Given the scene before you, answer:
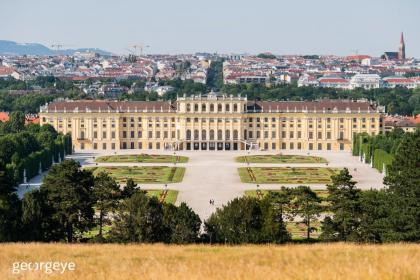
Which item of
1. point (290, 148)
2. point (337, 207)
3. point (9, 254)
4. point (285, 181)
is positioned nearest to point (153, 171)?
point (285, 181)

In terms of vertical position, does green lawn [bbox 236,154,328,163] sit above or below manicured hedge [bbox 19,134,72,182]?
below

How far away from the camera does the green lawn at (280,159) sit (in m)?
83.1

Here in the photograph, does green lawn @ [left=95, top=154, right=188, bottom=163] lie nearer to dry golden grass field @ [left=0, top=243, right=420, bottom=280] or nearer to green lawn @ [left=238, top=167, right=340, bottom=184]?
green lawn @ [left=238, top=167, right=340, bottom=184]

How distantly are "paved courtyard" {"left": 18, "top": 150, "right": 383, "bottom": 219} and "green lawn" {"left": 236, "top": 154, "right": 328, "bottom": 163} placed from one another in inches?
49.5

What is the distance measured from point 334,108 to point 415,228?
2630 inches

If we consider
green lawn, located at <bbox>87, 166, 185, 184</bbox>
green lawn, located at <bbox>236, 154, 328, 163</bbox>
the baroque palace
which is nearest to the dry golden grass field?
green lawn, located at <bbox>87, 166, 185, 184</bbox>

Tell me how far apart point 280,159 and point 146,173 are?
58.4 ft

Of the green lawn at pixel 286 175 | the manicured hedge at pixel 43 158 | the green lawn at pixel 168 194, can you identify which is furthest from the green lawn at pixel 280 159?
the green lawn at pixel 168 194

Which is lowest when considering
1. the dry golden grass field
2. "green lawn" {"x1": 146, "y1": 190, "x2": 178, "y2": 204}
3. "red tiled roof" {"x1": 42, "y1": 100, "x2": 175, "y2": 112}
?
"green lawn" {"x1": 146, "y1": 190, "x2": 178, "y2": 204}

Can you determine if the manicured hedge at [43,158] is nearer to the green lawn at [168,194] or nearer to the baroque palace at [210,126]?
the baroque palace at [210,126]

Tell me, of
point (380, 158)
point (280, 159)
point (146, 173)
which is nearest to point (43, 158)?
point (146, 173)

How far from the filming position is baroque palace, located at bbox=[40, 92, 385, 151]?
97.2m

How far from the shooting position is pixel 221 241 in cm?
3256

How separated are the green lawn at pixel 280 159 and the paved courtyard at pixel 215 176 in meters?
A: 1.26
